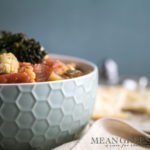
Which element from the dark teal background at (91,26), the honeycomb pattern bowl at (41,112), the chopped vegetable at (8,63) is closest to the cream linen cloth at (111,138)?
the honeycomb pattern bowl at (41,112)

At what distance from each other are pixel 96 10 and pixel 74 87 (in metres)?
2.08

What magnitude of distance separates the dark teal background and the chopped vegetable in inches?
80.0

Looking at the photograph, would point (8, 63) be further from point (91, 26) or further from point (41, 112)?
point (91, 26)

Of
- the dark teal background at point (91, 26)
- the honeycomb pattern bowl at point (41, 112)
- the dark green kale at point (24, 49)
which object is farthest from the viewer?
the dark teal background at point (91, 26)

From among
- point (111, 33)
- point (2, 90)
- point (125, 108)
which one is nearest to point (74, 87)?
point (2, 90)

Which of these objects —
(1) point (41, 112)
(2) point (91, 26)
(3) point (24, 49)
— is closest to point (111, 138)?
(1) point (41, 112)

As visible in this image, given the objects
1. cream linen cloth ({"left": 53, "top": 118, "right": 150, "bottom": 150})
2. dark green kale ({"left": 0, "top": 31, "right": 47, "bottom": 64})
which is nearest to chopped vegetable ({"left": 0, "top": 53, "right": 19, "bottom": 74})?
dark green kale ({"left": 0, "top": 31, "right": 47, "bottom": 64})

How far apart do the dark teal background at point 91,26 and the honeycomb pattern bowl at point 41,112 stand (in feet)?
6.59

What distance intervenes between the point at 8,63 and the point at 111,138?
26 cm

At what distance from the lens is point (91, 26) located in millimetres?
2719

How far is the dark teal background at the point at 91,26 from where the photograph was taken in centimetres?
266

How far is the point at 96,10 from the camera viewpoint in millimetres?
2689

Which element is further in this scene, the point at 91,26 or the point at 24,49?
the point at 91,26

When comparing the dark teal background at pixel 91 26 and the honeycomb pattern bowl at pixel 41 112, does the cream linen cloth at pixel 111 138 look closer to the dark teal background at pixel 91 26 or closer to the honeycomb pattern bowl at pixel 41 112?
the honeycomb pattern bowl at pixel 41 112
